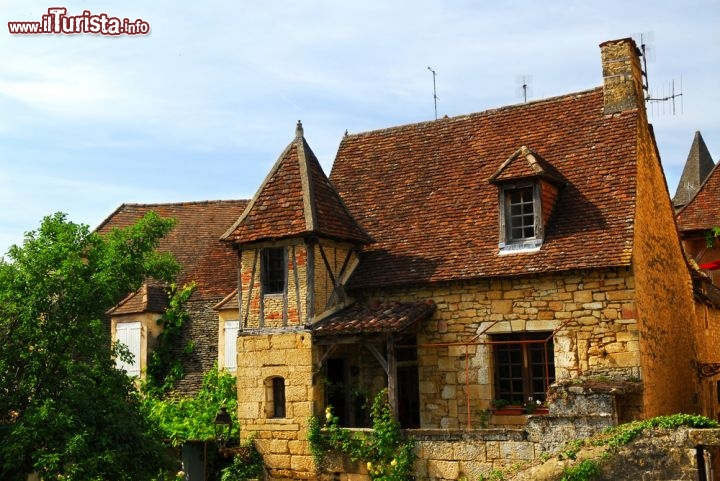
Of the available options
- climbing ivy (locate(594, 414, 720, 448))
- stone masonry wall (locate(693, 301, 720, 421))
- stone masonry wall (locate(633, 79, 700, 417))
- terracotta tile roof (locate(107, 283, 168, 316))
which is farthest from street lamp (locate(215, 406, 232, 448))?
stone masonry wall (locate(693, 301, 720, 421))

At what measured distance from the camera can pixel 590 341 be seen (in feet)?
43.7

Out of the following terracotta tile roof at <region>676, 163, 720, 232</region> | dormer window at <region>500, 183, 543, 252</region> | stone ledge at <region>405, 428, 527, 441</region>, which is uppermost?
terracotta tile roof at <region>676, 163, 720, 232</region>

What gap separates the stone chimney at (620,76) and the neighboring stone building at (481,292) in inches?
1.3

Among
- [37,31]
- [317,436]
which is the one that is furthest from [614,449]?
[37,31]

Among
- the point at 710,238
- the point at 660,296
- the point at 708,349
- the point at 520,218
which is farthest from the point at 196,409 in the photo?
the point at 710,238

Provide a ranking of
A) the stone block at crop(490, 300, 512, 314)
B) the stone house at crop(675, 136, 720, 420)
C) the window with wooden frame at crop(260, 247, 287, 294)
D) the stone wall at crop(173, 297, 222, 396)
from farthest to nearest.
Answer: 1. the stone wall at crop(173, 297, 222, 396)
2. the stone house at crop(675, 136, 720, 420)
3. the window with wooden frame at crop(260, 247, 287, 294)
4. the stone block at crop(490, 300, 512, 314)

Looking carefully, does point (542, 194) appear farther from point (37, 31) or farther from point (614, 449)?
point (37, 31)

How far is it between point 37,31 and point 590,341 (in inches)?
380

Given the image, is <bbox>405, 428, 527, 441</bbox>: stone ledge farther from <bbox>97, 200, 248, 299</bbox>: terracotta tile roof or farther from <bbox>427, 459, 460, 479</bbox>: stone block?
<bbox>97, 200, 248, 299</bbox>: terracotta tile roof

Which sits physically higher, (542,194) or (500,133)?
(500,133)

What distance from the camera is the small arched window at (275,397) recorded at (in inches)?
585

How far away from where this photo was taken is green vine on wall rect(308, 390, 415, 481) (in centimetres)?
1334

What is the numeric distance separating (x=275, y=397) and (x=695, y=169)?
26317mm

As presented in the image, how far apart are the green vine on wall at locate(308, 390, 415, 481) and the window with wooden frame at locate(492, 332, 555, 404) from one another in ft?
6.33
